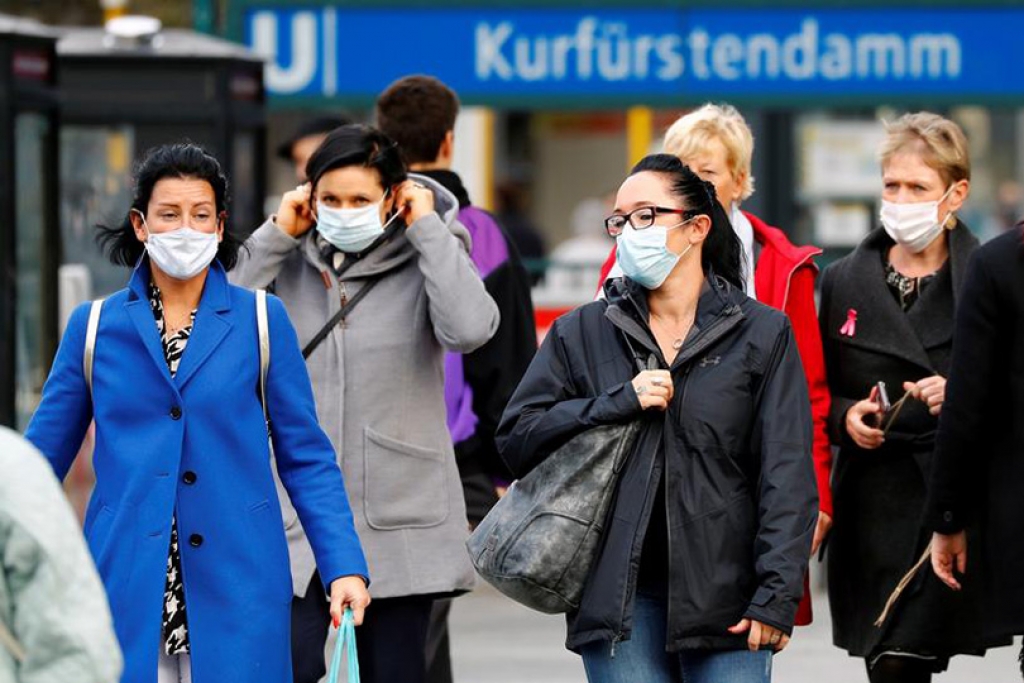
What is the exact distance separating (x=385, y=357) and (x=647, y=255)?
1092mm

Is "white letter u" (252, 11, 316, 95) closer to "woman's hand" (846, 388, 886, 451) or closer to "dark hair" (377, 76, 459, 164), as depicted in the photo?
"dark hair" (377, 76, 459, 164)

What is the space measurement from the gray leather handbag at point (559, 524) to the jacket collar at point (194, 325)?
27.2 inches

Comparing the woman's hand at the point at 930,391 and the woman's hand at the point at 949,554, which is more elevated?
the woman's hand at the point at 930,391

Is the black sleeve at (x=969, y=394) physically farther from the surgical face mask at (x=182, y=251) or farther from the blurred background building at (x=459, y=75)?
the blurred background building at (x=459, y=75)

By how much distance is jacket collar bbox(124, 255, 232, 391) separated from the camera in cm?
A: 485

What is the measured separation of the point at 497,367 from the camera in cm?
664

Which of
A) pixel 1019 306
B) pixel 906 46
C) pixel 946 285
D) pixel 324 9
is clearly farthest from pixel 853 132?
pixel 1019 306

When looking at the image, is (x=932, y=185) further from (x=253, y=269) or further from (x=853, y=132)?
(x=853, y=132)

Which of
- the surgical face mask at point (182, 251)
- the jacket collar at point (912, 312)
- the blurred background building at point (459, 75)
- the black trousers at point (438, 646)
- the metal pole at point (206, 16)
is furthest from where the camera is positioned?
the metal pole at point (206, 16)

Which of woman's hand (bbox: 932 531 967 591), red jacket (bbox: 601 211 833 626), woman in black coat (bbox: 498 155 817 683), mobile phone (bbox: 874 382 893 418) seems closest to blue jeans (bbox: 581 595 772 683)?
woman in black coat (bbox: 498 155 817 683)

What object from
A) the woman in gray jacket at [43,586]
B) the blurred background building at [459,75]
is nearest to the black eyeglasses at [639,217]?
the woman in gray jacket at [43,586]

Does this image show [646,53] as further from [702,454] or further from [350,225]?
[702,454]

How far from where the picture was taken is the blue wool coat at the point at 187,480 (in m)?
4.80

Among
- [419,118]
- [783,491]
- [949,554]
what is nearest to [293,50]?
[419,118]
